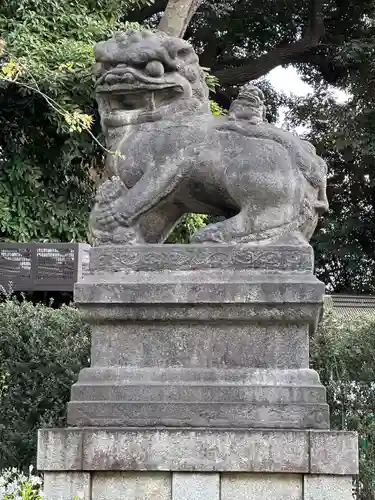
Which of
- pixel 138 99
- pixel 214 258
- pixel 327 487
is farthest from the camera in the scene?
pixel 138 99

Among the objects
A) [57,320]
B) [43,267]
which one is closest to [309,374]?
[57,320]

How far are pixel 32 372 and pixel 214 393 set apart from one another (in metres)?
3.23

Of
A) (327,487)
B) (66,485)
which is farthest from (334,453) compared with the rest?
(66,485)

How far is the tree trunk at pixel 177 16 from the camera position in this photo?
527 inches

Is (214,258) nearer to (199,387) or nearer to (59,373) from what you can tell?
(199,387)

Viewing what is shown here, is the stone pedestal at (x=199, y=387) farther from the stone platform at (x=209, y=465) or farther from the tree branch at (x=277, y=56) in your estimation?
the tree branch at (x=277, y=56)

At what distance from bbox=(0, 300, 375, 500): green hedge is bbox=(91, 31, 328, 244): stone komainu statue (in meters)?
2.61

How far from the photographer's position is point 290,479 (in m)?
4.32

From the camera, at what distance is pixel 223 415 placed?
175 inches

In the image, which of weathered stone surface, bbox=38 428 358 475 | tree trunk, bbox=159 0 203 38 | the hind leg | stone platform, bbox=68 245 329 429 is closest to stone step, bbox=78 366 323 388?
stone platform, bbox=68 245 329 429

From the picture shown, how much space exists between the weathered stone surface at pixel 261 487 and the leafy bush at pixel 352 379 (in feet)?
9.90

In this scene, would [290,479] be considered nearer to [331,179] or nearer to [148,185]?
[148,185]

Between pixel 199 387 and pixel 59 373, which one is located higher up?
pixel 59 373

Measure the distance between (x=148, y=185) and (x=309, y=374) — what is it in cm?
137
